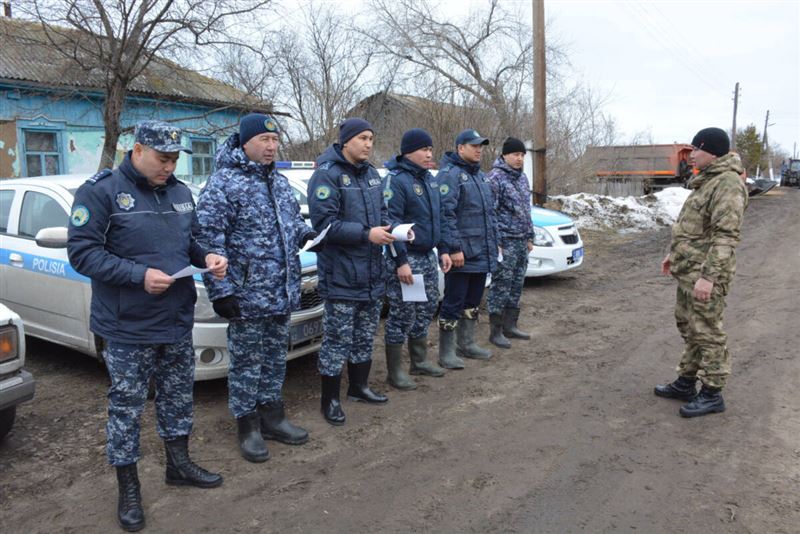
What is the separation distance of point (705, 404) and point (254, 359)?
3.03 meters

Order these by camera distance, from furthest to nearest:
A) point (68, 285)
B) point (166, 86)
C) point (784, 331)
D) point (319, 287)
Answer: point (166, 86) → point (784, 331) → point (68, 285) → point (319, 287)

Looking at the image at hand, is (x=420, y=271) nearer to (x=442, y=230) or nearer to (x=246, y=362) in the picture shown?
(x=442, y=230)

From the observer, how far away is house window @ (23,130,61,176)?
593 inches

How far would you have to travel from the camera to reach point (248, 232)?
11.5 ft

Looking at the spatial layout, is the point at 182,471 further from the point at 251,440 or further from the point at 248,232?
the point at 248,232

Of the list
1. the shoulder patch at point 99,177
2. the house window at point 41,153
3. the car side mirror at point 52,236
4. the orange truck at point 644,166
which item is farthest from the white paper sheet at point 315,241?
the orange truck at point 644,166

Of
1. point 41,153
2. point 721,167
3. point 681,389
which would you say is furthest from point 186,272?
point 41,153

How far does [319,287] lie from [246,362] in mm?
768

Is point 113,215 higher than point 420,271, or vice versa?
point 113,215

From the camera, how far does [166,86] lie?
1134 centimetres

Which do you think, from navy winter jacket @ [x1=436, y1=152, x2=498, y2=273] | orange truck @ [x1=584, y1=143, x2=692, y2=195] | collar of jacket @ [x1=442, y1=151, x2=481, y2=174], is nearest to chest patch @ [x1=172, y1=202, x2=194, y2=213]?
navy winter jacket @ [x1=436, y1=152, x2=498, y2=273]

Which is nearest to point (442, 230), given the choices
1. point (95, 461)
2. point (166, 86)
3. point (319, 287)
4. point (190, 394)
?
point (319, 287)

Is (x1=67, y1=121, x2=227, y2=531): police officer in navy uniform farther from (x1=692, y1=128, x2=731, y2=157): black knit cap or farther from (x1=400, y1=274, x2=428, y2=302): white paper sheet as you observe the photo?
(x1=692, y1=128, x2=731, y2=157): black knit cap

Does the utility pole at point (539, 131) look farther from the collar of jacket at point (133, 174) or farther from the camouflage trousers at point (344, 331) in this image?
the collar of jacket at point (133, 174)
